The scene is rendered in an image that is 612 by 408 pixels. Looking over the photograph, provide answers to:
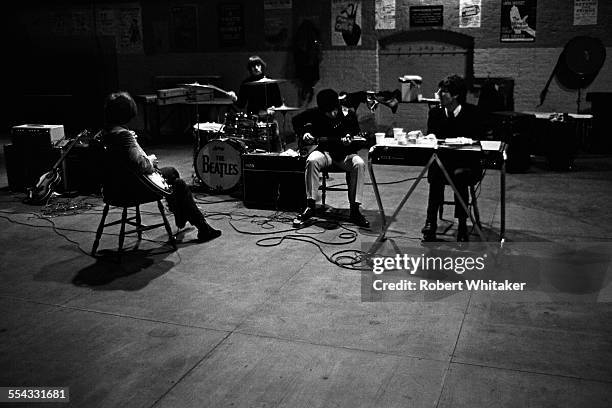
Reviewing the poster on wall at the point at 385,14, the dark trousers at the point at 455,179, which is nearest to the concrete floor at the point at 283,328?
the dark trousers at the point at 455,179

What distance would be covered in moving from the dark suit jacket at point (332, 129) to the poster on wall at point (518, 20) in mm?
5593

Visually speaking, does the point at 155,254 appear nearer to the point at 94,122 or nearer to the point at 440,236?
the point at 440,236

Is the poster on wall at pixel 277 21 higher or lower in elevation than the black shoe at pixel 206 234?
higher

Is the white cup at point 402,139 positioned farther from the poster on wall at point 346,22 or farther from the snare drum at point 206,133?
the poster on wall at point 346,22

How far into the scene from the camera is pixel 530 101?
1093cm

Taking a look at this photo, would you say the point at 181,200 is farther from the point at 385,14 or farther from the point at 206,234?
the point at 385,14

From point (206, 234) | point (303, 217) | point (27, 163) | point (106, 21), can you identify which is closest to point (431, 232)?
point (303, 217)

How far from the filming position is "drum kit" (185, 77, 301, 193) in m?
7.47

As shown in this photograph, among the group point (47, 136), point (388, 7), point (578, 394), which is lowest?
point (578, 394)

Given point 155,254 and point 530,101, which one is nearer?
point 155,254

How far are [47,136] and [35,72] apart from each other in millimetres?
8522

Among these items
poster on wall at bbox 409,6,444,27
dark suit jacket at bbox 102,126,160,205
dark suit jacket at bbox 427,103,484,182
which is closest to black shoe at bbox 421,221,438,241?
dark suit jacket at bbox 427,103,484,182

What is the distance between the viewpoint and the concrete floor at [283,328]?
3.27 meters

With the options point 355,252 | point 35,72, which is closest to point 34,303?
point 355,252
